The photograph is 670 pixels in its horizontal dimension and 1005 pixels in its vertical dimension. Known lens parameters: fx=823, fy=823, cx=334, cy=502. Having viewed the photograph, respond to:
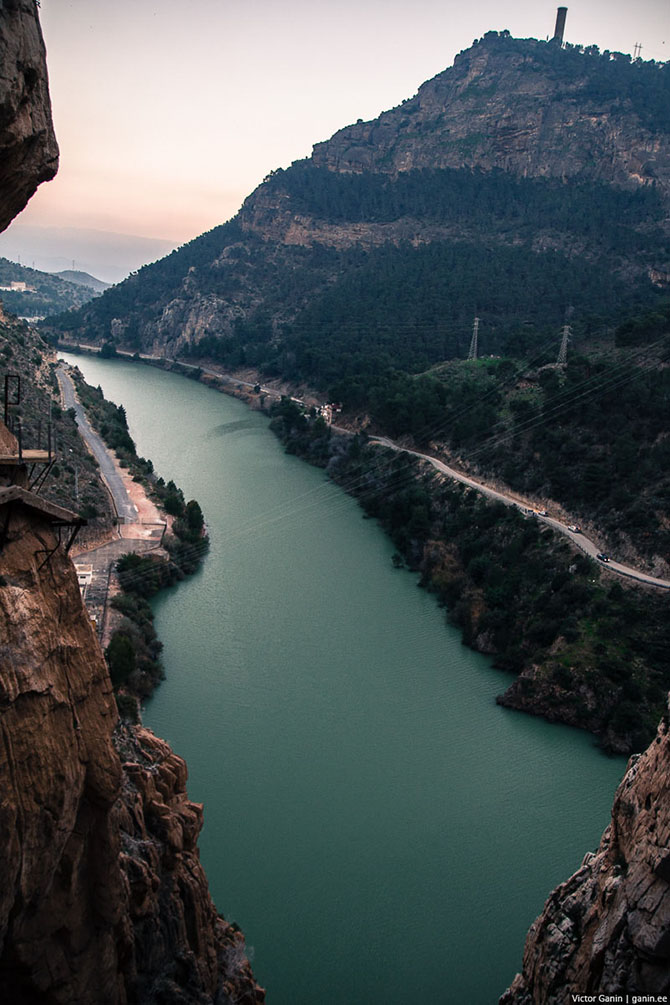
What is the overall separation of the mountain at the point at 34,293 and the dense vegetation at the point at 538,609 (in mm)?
86189

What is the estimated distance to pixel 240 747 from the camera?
1572cm

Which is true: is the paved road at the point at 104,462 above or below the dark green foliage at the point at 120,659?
above

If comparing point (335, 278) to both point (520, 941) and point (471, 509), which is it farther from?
point (520, 941)

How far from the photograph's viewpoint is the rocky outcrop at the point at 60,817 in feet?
14.4

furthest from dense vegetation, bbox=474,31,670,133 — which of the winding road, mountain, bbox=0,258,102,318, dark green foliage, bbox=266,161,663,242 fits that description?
mountain, bbox=0,258,102,318

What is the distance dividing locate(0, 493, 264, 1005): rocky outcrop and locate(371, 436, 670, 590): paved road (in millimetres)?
15576

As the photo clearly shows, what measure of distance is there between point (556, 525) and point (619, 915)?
18100 mm

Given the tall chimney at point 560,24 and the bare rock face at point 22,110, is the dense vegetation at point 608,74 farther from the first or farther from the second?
the bare rock face at point 22,110

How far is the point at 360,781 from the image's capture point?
49.4 feet

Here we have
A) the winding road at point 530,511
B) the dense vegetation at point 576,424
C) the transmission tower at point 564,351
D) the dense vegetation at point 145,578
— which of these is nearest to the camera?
the dense vegetation at point 145,578

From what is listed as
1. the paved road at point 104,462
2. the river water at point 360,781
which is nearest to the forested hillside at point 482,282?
the river water at point 360,781

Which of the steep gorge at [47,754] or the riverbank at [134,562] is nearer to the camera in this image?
the steep gorge at [47,754]

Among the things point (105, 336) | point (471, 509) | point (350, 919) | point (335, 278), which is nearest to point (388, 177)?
point (335, 278)

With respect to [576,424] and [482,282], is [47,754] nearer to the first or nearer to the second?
[576,424]
